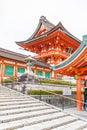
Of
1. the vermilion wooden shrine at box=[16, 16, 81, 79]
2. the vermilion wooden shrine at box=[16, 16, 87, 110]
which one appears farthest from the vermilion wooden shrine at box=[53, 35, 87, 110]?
the vermilion wooden shrine at box=[16, 16, 81, 79]

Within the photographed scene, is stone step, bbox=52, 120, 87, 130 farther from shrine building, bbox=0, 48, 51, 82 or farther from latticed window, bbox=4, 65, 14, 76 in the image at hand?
latticed window, bbox=4, 65, 14, 76

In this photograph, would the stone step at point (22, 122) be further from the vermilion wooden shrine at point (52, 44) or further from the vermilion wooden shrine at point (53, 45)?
the vermilion wooden shrine at point (53, 45)

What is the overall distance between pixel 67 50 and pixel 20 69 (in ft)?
35.5

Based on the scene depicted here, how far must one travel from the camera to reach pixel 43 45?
1239 inches

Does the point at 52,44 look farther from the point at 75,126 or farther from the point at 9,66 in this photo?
the point at 75,126

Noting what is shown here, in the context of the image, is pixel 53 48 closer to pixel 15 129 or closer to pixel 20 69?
pixel 20 69

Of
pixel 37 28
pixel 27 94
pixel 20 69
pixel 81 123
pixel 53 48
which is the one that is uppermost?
pixel 37 28

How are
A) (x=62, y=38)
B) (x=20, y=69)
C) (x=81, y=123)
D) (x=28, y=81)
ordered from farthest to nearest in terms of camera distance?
(x=62, y=38) < (x=20, y=69) < (x=28, y=81) < (x=81, y=123)

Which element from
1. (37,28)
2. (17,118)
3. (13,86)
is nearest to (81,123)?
(17,118)

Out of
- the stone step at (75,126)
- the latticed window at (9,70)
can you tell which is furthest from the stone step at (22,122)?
the latticed window at (9,70)

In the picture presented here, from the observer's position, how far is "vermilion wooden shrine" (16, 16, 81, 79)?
28.5 meters

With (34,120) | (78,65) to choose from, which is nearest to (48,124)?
(34,120)

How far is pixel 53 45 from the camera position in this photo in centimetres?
3027

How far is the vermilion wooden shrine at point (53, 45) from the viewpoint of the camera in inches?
1121
